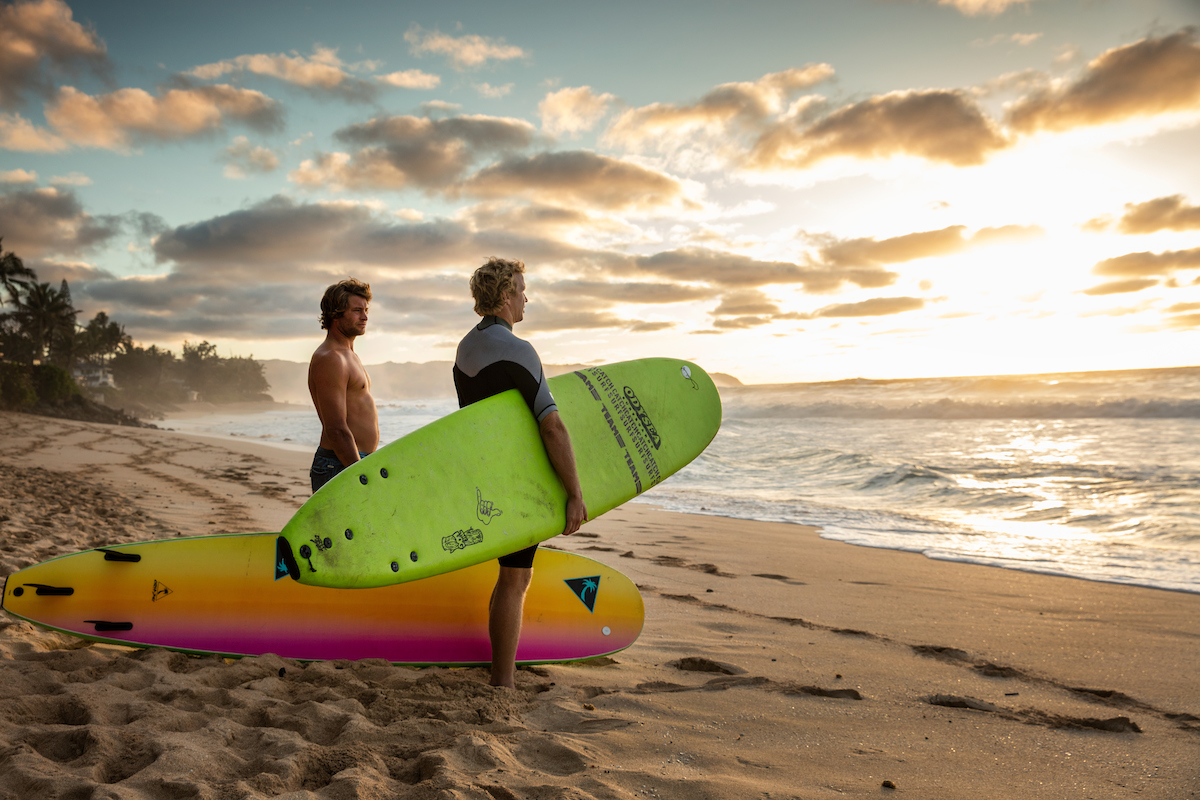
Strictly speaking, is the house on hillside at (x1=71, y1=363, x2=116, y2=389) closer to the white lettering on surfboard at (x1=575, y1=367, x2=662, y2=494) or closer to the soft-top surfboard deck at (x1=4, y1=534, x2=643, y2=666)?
the soft-top surfboard deck at (x1=4, y1=534, x2=643, y2=666)

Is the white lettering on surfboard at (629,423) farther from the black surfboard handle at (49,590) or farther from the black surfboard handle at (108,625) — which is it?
the black surfboard handle at (49,590)

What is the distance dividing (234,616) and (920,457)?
40.6 ft

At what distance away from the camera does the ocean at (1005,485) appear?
5527 mm

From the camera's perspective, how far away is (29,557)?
11.6 ft

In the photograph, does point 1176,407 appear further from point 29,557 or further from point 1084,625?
point 29,557

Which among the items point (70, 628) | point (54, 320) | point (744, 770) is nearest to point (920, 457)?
point (744, 770)

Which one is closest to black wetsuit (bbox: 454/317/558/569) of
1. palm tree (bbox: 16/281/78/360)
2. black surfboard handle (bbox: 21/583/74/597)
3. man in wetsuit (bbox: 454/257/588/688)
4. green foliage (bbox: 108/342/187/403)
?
man in wetsuit (bbox: 454/257/588/688)

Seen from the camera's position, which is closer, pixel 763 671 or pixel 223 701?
pixel 223 701

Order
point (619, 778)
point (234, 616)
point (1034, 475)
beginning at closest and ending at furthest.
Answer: point (619, 778), point (234, 616), point (1034, 475)

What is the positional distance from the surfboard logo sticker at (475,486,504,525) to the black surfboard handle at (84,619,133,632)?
1599 millimetres

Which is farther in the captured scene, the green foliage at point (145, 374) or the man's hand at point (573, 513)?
the green foliage at point (145, 374)

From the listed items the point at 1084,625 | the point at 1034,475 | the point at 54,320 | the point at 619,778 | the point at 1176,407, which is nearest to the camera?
the point at 619,778

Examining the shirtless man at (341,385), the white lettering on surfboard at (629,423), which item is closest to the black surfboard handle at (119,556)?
the shirtless man at (341,385)

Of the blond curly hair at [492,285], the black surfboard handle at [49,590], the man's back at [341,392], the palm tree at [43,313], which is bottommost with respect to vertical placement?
the black surfboard handle at [49,590]
